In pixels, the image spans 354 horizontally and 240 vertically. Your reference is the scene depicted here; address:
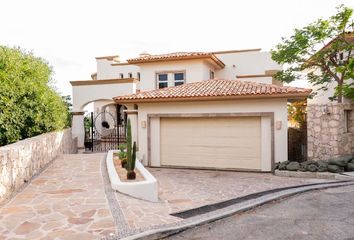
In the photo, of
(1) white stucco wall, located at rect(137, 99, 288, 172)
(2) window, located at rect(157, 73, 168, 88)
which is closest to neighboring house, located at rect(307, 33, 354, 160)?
(1) white stucco wall, located at rect(137, 99, 288, 172)

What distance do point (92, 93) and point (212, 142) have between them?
1192cm

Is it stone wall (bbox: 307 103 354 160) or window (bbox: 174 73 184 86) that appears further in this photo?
window (bbox: 174 73 184 86)

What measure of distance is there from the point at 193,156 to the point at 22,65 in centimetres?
892

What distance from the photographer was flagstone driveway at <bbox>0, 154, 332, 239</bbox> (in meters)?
5.79

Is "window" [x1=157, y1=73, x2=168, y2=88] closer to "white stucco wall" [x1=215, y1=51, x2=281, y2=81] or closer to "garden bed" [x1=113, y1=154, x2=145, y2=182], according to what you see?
"white stucco wall" [x1=215, y1=51, x2=281, y2=81]

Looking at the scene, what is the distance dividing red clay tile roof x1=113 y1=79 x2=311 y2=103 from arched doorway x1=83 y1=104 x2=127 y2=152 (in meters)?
6.96

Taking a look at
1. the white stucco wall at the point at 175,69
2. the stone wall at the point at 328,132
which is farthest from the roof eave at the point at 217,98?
the white stucco wall at the point at 175,69

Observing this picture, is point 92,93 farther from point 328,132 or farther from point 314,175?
point 314,175

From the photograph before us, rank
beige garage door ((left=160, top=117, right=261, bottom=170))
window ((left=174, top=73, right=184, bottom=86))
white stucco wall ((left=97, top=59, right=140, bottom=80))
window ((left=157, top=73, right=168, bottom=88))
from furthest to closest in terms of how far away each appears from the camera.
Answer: white stucco wall ((left=97, top=59, right=140, bottom=80)) → window ((left=157, top=73, right=168, bottom=88)) → window ((left=174, top=73, right=184, bottom=86)) → beige garage door ((left=160, top=117, right=261, bottom=170))


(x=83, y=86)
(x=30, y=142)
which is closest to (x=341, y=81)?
(x=30, y=142)

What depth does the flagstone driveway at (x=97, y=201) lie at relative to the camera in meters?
5.79

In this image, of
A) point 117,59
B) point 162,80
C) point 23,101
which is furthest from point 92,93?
point 23,101

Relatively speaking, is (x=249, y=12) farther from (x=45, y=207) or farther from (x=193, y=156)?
(x=45, y=207)

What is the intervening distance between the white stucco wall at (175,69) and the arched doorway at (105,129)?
4.08 meters
